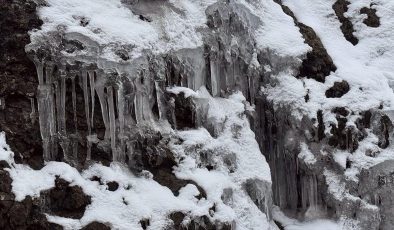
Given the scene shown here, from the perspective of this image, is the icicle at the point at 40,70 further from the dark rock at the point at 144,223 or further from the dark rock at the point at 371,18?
the dark rock at the point at 371,18

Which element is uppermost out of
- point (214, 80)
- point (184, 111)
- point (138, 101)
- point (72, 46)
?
point (72, 46)

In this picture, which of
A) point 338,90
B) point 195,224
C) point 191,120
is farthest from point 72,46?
point 338,90

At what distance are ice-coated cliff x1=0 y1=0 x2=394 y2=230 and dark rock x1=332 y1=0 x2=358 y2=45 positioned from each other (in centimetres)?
50

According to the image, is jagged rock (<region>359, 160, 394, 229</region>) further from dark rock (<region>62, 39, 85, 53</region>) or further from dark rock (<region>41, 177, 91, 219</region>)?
dark rock (<region>62, 39, 85, 53</region>)

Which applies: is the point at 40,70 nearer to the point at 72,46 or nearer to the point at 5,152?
the point at 72,46

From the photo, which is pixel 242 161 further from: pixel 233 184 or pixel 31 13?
pixel 31 13

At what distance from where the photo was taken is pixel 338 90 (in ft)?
51.9

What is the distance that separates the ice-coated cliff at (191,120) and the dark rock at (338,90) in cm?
4

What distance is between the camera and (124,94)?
1233 centimetres

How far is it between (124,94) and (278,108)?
4.71 m

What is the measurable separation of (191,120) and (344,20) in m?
7.96

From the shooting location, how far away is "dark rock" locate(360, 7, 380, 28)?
18375 millimetres

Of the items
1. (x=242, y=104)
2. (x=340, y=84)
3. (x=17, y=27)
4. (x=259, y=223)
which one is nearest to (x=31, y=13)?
(x=17, y=27)

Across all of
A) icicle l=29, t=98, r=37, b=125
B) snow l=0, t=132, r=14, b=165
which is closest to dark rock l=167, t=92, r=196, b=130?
icicle l=29, t=98, r=37, b=125
